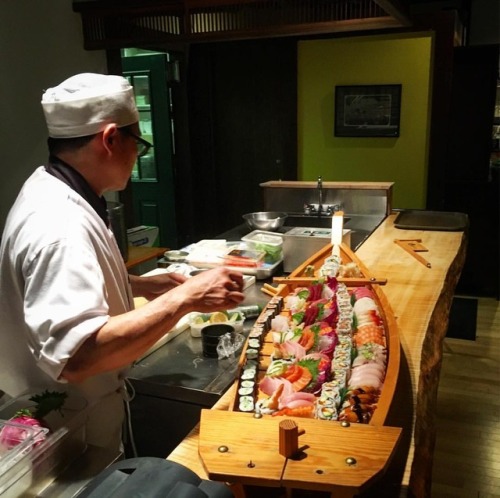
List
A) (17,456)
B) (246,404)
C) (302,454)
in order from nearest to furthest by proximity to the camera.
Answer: (302,454) → (17,456) → (246,404)

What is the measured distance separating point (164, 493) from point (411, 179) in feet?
16.5

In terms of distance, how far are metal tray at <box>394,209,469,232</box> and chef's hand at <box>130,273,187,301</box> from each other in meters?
1.97

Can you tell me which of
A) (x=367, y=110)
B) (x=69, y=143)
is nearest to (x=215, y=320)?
(x=69, y=143)

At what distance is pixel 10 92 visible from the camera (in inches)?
141

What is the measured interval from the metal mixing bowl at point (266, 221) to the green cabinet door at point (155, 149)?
288 cm

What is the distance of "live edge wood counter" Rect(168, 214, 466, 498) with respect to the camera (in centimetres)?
127

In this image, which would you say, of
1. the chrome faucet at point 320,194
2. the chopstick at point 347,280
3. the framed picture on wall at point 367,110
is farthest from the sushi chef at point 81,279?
the framed picture on wall at point 367,110

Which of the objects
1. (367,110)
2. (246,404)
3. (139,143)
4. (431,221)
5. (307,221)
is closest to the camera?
(246,404)

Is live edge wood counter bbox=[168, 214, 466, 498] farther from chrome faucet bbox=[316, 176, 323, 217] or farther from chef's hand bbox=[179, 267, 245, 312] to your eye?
chrome faucet bbox=[316, 176, 323, 217]

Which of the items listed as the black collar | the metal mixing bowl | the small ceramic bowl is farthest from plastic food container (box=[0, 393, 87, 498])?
the metal mixing bowl

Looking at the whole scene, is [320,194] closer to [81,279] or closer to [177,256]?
[177,256]

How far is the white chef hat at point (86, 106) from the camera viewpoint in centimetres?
142

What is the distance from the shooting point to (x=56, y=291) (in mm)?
1209

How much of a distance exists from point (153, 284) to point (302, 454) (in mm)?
1044
